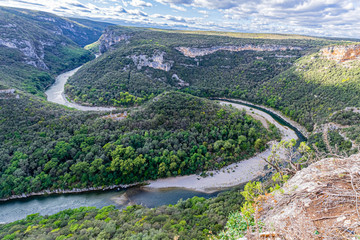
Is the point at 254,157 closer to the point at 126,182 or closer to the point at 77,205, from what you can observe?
the point at 126,182

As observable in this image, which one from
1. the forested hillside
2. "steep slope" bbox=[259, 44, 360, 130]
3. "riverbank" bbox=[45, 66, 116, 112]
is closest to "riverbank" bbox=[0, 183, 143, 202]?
"riverbank" bbox=[45, 66, 116, 112]

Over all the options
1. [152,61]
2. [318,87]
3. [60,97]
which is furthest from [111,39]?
[318,87]

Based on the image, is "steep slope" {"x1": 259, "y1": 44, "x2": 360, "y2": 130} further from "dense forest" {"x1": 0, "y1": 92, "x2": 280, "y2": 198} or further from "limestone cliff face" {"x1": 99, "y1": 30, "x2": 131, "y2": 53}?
"limestone cliff face" {"x1": 99, "y1": 30, "x2": 131, "y2": 53}

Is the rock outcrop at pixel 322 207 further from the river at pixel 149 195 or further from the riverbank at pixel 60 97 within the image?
the riverbank at pixel 60 97

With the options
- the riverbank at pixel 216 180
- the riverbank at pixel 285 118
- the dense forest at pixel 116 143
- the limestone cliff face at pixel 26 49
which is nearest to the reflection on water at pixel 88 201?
the riverbank at pixel 216 180

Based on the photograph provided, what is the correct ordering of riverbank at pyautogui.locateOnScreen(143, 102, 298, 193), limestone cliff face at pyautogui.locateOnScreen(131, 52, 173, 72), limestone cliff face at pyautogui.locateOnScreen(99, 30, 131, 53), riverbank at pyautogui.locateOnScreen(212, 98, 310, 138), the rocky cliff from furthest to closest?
1. limestone cliff face at pyautogui.locateOnScreen(99, 30, 131, 53)
2. the rocky cliff
3. limestone cliff face at pyautogui.locateOnScreen(131, 52, 173, 72)
4. riverbank at pyautogui.locateOnScreen(212, 98, 310, 138)
5. riverbank at pyautogui.locateOnScreen(143, 102, 298, 193)

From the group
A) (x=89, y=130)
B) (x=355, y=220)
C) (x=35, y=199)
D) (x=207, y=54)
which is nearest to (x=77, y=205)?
(x=35, y=199)
